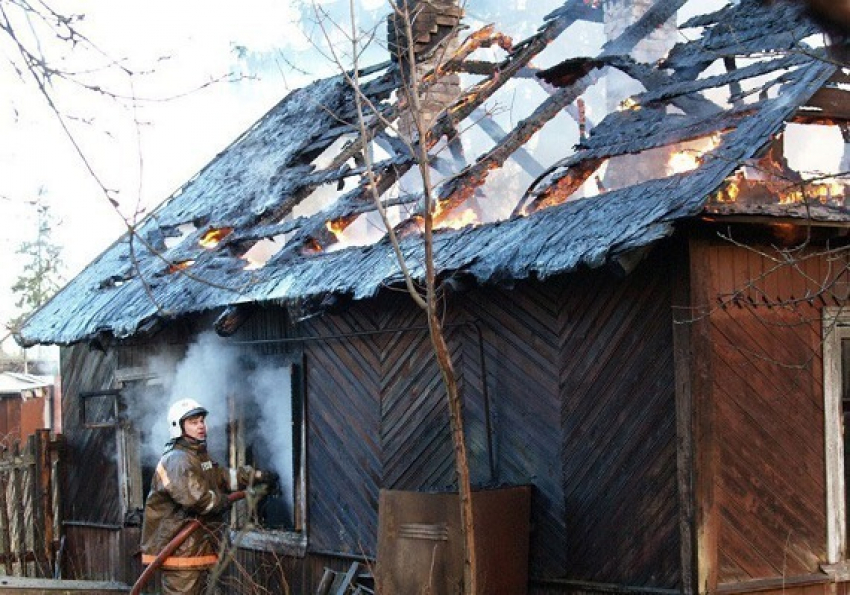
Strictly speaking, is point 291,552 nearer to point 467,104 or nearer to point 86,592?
point 86,592

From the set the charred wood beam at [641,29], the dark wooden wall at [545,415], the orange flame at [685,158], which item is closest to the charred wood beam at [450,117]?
the charred wood beam at [641,29]

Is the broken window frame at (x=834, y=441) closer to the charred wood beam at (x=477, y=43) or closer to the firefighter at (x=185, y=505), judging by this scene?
the firefighter at (x=185, y=505)

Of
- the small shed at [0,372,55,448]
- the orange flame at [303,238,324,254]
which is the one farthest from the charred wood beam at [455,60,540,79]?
the small shed at [0,372,55,448]

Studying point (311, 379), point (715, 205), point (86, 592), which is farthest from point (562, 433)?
point (86, 592)

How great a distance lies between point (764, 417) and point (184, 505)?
14.8 feet

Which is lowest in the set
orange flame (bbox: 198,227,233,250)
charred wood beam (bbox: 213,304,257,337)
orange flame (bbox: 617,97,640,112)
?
charred wood beam (bbox: 213,304,257,337)

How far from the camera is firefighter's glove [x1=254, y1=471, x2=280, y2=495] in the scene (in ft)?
34.6

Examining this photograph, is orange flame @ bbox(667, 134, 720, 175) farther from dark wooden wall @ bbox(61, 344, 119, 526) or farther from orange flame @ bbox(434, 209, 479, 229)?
dark wooden wall @ bbox(61, 344, 119, 526)

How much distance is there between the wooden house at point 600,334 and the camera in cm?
819

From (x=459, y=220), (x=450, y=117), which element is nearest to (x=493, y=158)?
(x=459, y=220)

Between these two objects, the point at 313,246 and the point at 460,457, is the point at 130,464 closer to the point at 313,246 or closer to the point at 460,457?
Answer: the point at 313,246

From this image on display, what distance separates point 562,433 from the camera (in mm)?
9227

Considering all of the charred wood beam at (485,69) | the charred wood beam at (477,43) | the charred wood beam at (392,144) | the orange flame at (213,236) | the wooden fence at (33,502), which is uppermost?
the charred wood beam at (477,43)

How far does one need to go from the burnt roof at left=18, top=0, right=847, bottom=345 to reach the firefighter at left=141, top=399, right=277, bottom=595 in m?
1.29
